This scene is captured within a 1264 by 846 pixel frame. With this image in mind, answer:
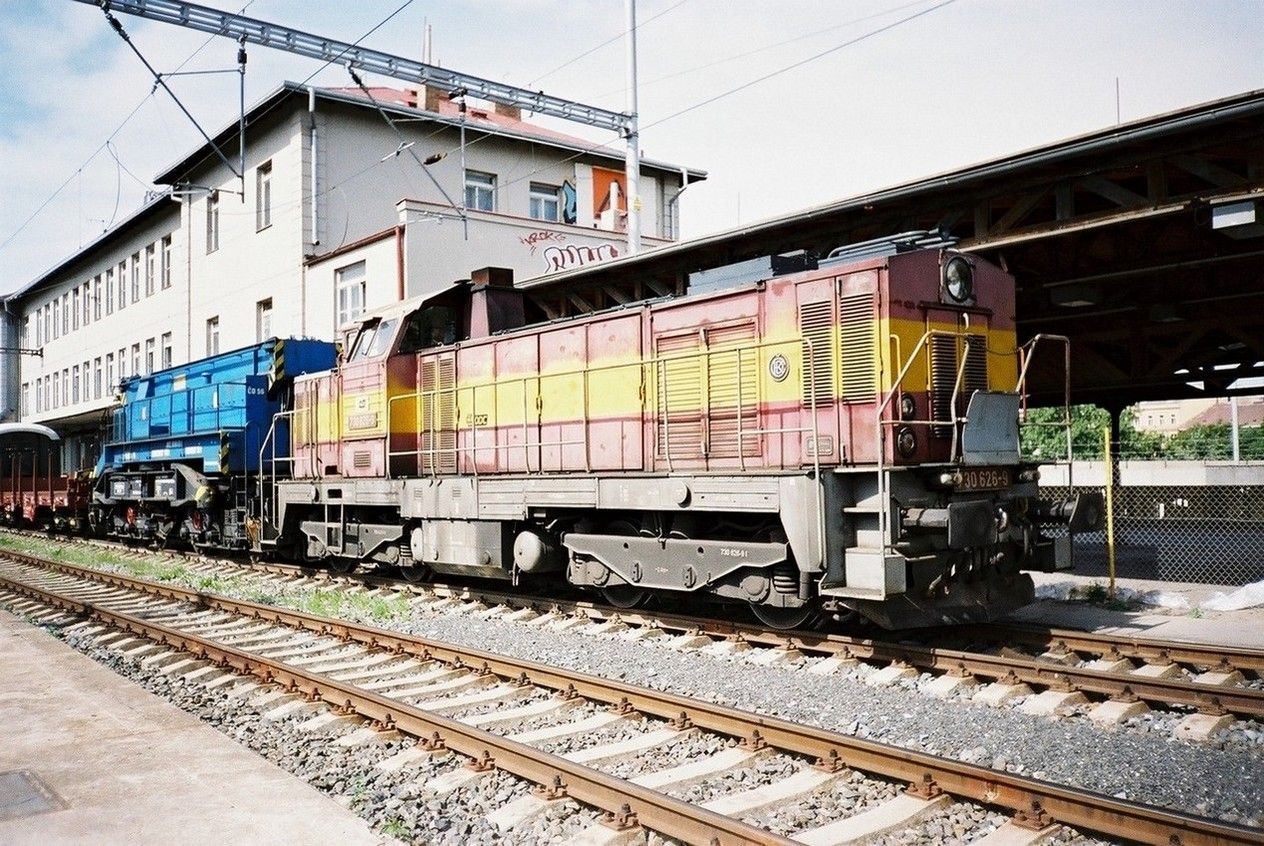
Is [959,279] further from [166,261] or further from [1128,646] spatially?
→ [166,261]

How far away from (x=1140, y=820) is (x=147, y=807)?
452 centimetres

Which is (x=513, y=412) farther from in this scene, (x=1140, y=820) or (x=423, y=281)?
(x=423, y=281)

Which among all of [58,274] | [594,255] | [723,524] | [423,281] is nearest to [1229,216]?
[723,524]

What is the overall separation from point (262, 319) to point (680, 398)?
769 inches

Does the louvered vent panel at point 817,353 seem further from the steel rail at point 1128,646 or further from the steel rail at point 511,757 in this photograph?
the steel rail at point 511,757

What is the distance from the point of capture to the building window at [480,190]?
26094 mm

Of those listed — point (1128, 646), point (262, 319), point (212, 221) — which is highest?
point (212, 221)

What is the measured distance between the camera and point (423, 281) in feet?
66.7

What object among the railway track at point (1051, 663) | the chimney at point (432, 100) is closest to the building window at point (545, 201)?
the chimney at point (432, 100)

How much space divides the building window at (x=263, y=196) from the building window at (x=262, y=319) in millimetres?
2041

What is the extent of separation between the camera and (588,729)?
19.2 ft

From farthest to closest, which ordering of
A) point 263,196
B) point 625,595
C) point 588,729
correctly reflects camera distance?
1. point 263,196
2. point 625,595
3. point 588,729

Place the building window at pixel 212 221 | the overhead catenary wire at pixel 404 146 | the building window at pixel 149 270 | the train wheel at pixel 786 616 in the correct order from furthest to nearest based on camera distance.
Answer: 1. the building window at pixel 149 270
2. the building window at pixel 212 221
3. the overhead catenary wire at pixel 404 146
4. the train wheel at pixel 786 616

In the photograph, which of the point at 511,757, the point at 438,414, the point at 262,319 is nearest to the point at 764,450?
the point at 511,757
